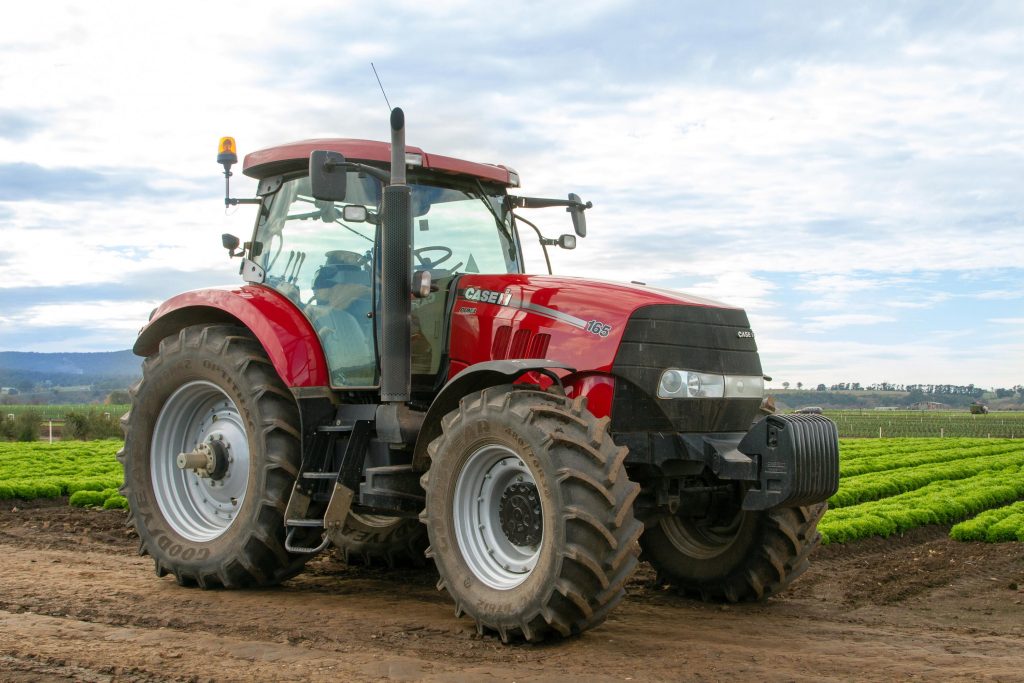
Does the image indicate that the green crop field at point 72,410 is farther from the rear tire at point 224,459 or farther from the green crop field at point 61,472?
the rear tire at point 224,459

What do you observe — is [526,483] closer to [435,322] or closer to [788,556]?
[435,322]

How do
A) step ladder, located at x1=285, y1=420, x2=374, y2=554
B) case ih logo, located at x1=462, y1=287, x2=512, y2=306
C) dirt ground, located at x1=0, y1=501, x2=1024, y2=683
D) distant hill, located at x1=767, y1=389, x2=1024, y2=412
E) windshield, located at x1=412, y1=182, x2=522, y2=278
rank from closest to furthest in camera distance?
dirt ground, located at x1=0, y1=501, x2=1024, y2=683, case ih logo, located at x1=462, y1=287, x2=512, y2=306, step ladder, located at x1=285, y1=420, x2=374, y2=554, windshield, located at x1=412, y1=182, x2=522, y2=278, distant hill, located at x1=767, y1=389, x2=1024, y2=412

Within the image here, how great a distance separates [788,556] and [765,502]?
1.10 m

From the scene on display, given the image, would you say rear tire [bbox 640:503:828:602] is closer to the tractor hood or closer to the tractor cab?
the tractor hood

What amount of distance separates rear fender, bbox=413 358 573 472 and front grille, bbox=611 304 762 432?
375mm

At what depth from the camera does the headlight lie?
19.0ft

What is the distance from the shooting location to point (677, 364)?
5844 millimetres

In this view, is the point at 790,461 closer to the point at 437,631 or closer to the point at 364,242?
the point at 437,631

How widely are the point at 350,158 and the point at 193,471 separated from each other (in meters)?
2.51

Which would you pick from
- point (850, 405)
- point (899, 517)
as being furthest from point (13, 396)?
point (899, 517)

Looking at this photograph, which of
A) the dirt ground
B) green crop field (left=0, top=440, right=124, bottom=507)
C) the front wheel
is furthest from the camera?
green crop field (left=0, top=440, right=124, bottom=507)

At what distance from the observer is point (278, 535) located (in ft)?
22.0

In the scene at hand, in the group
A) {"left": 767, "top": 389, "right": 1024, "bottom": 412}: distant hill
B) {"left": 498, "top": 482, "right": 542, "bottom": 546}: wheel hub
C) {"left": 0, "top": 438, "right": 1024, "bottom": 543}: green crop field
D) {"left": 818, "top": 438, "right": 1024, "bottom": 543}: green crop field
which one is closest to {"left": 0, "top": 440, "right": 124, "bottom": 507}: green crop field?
{"left": 0, "top": 438, "right": 1024, "bottom": 543}: green crop field

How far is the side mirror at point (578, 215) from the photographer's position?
7621 mm
